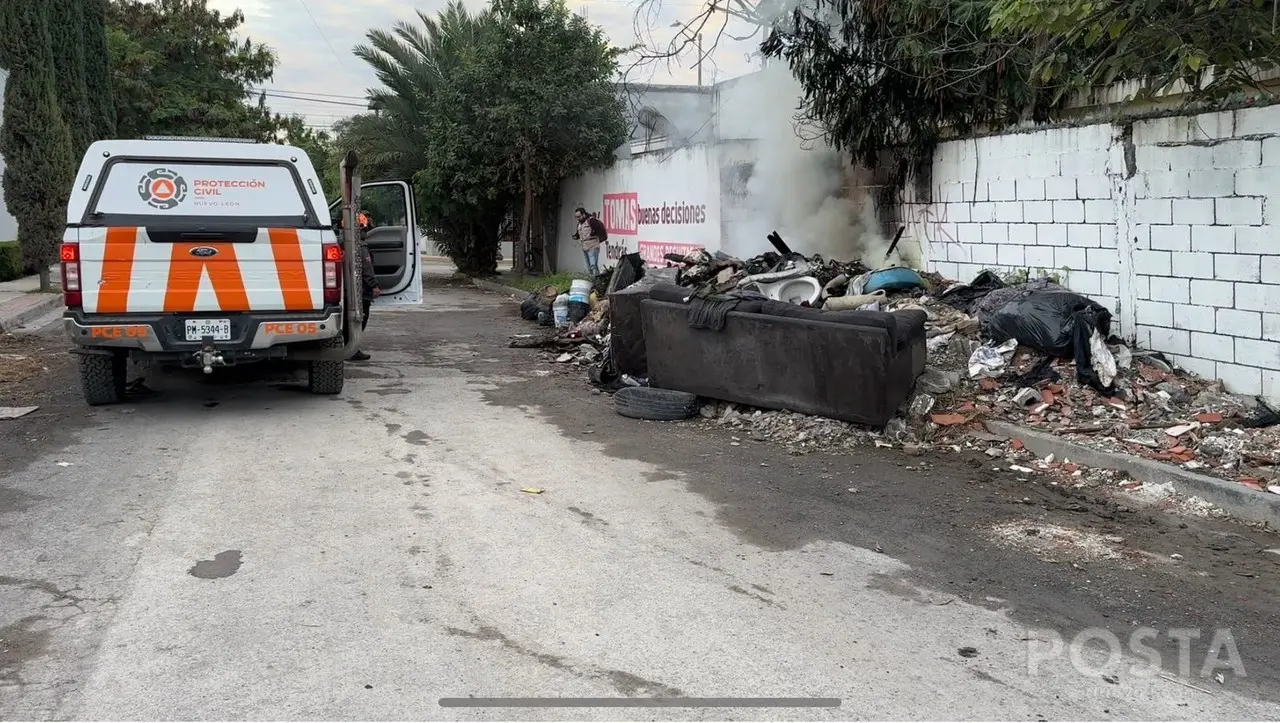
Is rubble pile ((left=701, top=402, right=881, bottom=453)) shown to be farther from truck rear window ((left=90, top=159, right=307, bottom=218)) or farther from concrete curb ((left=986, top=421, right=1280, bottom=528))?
truck rear window ((left=90, top=159, right=307, bottom=218))

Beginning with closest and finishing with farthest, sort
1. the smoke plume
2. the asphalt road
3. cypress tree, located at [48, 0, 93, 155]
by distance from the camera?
the asphalt road
the smoke plume
cypress tree, located at [48, 0, 93, 155]

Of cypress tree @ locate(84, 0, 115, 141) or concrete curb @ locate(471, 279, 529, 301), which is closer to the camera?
concrete curb @ locate(471, 279, 529, 301)

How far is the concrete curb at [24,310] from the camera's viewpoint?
1517cm

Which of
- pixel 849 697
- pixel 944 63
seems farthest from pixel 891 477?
pixel 944 63

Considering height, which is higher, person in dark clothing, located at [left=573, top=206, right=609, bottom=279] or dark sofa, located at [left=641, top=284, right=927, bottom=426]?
person in dark clothing, located at [left=573, top=206, right=609, bottom=279]

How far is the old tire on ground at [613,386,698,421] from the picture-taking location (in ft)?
29.0

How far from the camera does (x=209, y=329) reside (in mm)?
8367

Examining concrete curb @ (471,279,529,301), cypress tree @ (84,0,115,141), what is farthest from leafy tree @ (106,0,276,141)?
concrete curb @ (471,279,529,301)

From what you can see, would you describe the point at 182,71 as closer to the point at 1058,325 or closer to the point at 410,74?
the point at 410,74

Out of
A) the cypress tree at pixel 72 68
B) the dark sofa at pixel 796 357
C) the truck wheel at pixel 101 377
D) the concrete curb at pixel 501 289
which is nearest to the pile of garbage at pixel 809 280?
the dark sofa at pixel 796 357

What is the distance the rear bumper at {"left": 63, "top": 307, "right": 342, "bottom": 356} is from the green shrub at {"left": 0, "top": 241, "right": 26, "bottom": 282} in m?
17.6

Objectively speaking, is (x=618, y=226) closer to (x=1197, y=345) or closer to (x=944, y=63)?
(x=944, y=63)

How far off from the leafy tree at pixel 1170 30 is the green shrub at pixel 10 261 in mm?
22741

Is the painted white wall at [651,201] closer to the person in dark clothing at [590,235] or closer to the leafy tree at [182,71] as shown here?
the person in dark clothing at [590,235]
